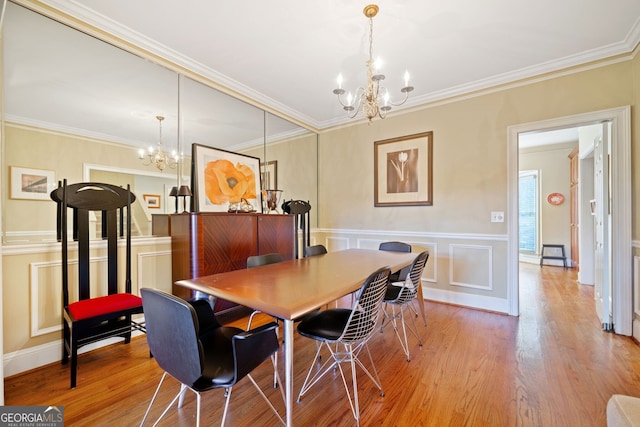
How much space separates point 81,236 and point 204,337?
1437 millimetres

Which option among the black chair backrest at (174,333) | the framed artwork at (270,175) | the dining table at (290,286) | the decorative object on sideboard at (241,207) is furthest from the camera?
the framed artwork at (270,175)

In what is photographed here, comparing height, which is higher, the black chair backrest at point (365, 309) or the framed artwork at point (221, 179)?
the framed artwork at point (221, 179)

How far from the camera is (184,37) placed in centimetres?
241

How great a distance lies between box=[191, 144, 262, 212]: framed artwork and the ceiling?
865 millimetres

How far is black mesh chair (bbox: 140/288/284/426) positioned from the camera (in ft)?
3.43

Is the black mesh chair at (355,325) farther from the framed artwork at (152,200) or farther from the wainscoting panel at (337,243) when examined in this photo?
the wainscoting panel at (337,243)

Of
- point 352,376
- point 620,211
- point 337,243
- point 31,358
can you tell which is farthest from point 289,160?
point 620,211

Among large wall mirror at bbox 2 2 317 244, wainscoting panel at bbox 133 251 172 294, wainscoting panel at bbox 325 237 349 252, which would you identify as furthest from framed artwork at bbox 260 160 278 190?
wainscoting panel at bbox 133 251 172 294

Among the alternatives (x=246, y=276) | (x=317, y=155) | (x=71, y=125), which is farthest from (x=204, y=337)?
(x=317, y=155)

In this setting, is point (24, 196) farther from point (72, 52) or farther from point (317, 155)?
point (317, 155)

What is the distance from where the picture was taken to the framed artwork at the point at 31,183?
1.91m

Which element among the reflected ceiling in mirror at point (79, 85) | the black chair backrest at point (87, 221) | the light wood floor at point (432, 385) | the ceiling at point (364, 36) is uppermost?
the ceiling at point (364, 36)

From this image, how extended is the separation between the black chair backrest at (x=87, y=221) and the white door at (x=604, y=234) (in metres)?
4.51

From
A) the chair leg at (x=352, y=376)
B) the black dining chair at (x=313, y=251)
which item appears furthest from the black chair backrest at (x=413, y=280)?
the black dining chair at (x=313, y=251)
